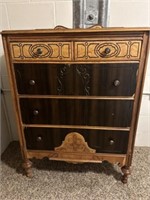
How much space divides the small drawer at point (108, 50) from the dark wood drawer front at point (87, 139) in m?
0.51

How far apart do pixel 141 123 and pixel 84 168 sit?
70 cm

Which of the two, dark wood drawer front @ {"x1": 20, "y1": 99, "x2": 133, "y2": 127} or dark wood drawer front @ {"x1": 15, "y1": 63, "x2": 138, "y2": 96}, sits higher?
dark wood drawer front @ {"x1": 15, "y1": 63, "x2": 138, "y2": 96}

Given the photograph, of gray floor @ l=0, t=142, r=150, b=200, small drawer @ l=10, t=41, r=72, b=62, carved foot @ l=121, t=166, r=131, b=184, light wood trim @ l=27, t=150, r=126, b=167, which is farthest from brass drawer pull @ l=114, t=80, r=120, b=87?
gray floor @ l=0, t=142, r=150, b=200

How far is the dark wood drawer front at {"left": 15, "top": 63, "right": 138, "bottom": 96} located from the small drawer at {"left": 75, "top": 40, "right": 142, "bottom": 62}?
5 centimetres

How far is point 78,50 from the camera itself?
104cm

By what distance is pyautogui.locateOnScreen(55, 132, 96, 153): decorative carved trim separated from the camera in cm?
128

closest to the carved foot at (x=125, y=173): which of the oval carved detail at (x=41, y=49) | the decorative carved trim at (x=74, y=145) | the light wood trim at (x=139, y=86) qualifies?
the light wood trim at (x=139, y=86)

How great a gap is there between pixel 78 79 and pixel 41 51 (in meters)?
0.27

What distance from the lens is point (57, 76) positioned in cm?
111

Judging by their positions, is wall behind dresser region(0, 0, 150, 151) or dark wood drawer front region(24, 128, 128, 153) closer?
dark wood drawer front region(24, 128, 128, 153)

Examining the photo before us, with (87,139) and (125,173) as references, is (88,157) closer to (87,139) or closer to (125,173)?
(87,139)

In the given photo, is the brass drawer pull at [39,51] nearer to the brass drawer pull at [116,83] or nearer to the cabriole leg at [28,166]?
the brass drawer pull at [116,83]

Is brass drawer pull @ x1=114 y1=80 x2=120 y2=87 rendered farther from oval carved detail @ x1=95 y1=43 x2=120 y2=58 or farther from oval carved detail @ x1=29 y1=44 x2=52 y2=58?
oval carved detail @ x1=29 y1=44 x2=52 y2=58

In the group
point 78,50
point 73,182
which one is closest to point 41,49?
point 78,50
